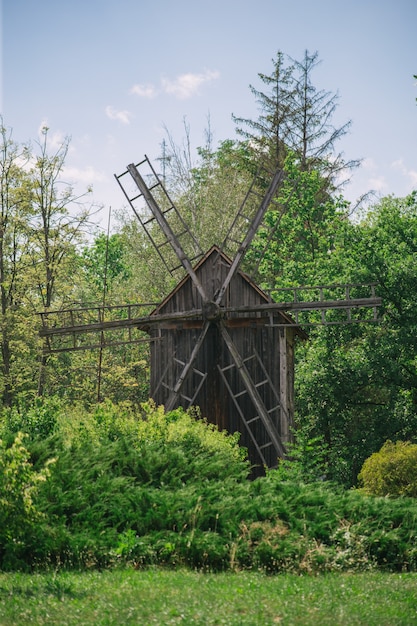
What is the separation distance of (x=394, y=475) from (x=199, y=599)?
10883 mm

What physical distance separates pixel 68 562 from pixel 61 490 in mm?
1839

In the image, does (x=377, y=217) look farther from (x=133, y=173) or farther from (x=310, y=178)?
(x=133, y=173)

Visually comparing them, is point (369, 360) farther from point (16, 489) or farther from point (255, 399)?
point (16, 489)

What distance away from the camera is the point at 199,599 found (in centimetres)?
1123

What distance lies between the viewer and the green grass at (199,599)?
10.6 metres

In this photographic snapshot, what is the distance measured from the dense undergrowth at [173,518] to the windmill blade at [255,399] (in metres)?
6.50

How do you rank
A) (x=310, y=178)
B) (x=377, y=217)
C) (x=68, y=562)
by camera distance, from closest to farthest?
(x=68, y=562), (x=377, y=217), (x=310, y=178)

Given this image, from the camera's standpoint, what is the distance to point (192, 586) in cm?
1191

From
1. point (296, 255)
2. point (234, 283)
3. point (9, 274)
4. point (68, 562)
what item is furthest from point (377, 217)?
point (68, 562)

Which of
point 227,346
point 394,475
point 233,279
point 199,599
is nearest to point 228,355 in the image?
point 227,346

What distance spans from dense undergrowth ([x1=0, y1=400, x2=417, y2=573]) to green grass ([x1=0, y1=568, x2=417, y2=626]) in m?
0.71

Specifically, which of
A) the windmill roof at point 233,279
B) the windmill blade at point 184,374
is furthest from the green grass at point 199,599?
the windmill roof at point 233,279

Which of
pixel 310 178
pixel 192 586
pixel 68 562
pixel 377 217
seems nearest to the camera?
→ pixel 192 586

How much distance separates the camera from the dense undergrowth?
1359cm
